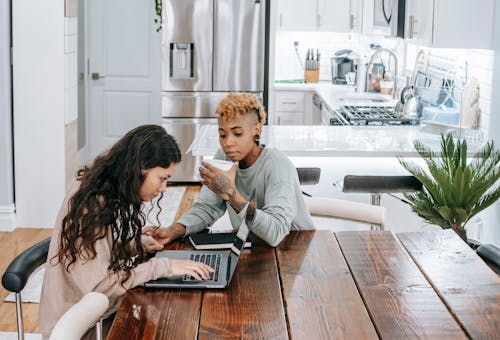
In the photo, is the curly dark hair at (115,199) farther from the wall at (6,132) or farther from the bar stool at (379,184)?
the wall at (6,132)

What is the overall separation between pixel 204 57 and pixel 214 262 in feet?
17.0

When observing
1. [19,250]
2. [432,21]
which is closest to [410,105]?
[432,21]

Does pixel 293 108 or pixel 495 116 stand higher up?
pixel 495 116

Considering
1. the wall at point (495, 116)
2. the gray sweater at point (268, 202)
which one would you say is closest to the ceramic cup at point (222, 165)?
the gray sweater at point (268, 202)

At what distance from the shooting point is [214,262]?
2.83m

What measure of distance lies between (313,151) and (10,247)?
2206mm

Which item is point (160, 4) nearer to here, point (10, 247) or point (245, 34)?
point (245, 34)

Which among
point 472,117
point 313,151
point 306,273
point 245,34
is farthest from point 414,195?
point 245,34

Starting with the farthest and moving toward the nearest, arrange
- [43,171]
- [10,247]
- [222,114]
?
[43,171], [10,247], [222,114]

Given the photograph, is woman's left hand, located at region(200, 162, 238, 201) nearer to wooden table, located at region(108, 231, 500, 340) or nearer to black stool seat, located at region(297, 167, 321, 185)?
wooden table, located at region(108, 231, 500, 340)

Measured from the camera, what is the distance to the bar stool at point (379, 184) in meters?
4.39

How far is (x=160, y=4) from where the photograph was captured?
7906 mm

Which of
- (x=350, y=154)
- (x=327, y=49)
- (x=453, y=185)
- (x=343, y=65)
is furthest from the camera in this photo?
(x=327, y=49)

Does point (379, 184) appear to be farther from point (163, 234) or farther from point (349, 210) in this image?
point (163, 234)
